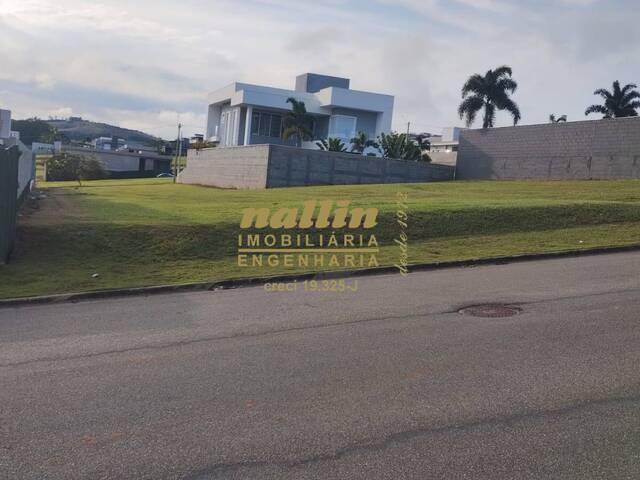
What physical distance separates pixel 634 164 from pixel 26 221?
26964 millimetres

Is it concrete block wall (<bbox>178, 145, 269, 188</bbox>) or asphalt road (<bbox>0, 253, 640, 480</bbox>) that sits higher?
concrete block wall (<bbox>178, 145, 269, 188</bbox>)

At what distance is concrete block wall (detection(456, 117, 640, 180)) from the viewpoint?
30578mm

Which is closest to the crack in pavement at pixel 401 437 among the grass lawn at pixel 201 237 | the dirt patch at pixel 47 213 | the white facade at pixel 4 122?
the grass lawn at pixel 201 237

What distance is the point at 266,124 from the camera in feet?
210

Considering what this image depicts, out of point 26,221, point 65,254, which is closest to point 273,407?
point 65,254

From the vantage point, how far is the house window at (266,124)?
6328cm

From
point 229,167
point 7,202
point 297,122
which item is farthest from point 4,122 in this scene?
point 7,202

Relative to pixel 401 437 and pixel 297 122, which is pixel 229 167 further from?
pixel 401 437

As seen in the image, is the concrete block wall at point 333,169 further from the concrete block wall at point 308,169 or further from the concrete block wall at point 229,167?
the concrete block wall at point 229,167

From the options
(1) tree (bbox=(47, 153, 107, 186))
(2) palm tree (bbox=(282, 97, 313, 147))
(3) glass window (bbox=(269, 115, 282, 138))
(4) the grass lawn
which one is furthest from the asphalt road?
(3) glass window (bbox=(269, 115, 282, 138))

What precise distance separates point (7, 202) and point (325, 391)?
927cm

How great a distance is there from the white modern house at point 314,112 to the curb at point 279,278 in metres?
48.9

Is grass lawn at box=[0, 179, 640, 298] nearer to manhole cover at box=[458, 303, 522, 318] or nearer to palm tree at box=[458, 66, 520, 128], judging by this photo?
manhole cover at box=[458, 303, 522, 318]

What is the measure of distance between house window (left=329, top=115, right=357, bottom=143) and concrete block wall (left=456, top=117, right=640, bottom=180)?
2336 centimetres
